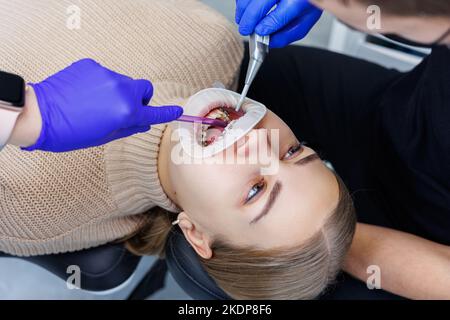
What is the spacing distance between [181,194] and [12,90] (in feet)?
1.18

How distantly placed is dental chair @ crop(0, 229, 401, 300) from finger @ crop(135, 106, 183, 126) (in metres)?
0.36

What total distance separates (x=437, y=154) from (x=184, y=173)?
59 cm

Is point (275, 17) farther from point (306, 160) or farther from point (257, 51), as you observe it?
point (306, 160)

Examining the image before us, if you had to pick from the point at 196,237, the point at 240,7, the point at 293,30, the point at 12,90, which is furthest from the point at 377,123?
the point at 12,90

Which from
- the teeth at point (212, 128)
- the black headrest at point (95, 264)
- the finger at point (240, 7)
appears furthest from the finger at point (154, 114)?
the black headrest at point (95, 264)

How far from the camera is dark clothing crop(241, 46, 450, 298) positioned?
1090 millimetres

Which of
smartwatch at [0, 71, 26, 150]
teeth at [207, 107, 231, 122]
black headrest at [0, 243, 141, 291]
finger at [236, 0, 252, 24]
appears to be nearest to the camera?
smartwatch at [0, 71, 26, 150]

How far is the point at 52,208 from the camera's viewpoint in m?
1.00

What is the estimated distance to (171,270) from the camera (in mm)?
1155

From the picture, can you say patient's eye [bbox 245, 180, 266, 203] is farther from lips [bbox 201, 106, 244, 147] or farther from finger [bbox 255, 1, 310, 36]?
finger [bbox 255, 1, 310, 36]

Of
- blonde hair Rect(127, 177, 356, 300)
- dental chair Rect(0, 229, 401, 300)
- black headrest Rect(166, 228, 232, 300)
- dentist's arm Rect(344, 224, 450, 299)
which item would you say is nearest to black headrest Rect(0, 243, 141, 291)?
dental chair Rect(0, 229, 401, 300)
